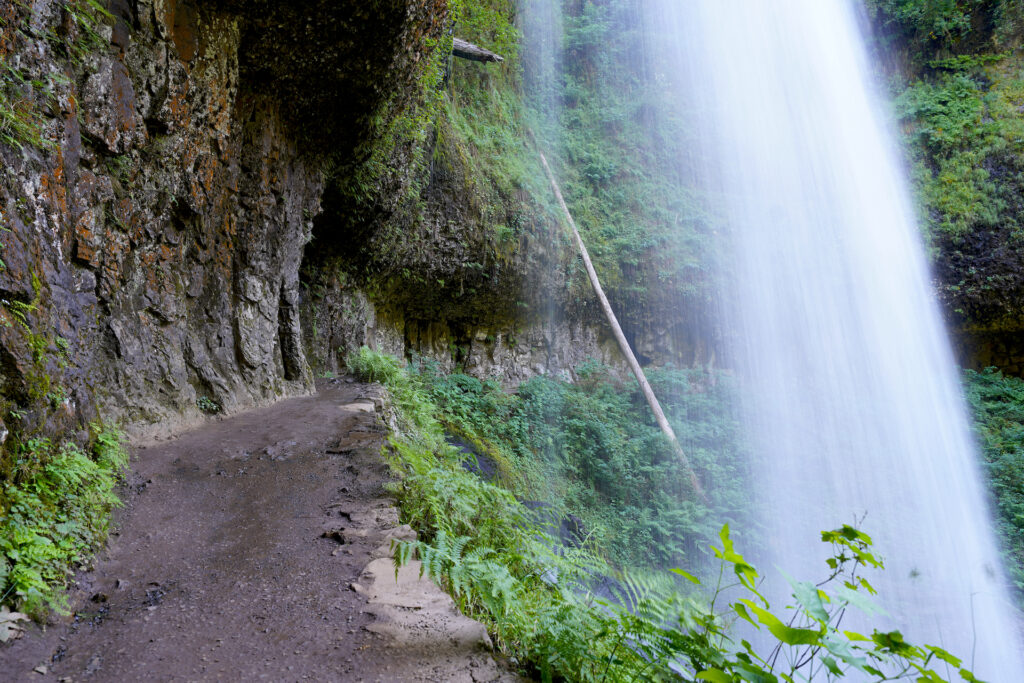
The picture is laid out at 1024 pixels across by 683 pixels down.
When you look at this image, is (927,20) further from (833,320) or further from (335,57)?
(335,57)

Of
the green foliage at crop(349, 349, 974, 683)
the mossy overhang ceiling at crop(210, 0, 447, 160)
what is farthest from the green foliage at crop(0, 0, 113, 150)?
the green foliage at crop(349, 349, 974, 683)

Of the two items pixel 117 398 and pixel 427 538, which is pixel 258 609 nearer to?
pixel 427 538

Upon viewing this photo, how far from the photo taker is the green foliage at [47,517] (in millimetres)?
2260

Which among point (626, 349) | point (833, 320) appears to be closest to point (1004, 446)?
point (833, 320)

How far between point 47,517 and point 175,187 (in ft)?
12.7

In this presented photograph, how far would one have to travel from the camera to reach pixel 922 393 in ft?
43.3

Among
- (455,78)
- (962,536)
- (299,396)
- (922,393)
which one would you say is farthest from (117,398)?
(922,393)

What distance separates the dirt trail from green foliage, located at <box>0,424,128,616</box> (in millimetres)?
140

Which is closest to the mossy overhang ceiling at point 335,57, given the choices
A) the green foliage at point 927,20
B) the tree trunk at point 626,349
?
the tree trunk at point 626,349

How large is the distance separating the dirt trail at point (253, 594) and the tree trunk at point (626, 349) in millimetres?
7774

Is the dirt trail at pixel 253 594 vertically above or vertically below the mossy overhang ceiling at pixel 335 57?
below

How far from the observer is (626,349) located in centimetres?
1308

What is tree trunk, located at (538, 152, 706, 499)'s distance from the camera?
34.7ft

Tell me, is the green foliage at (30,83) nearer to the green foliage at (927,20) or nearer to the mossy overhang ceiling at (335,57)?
the mossy overhang ceiling at (335,57)
